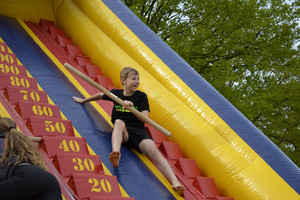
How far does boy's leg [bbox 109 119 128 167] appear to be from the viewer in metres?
2.50

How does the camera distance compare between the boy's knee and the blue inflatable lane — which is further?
the boy's knee

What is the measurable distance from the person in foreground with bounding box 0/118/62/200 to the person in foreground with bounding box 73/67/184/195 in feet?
3.29

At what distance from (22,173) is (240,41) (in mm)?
7001

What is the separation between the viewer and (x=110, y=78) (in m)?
3.83

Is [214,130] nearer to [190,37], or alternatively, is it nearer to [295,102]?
[190,37]

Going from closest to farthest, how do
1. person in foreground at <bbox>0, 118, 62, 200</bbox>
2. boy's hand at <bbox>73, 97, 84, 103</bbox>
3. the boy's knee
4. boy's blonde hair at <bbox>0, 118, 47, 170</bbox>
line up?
Answer: person in foreground at <bbox>0, 118, 62, 200</bbox> → boy's blonde hair at <bbox>0, 118, 47, 170</bbox> → the boy's knee → boy's hand at <bbox>73, 97, 84, 103</bbox>

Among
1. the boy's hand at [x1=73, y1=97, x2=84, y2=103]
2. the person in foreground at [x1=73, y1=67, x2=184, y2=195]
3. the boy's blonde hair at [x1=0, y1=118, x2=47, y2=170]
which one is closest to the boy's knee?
the person in foreground at [x1=73, y1=67, x2=184, y2=195]

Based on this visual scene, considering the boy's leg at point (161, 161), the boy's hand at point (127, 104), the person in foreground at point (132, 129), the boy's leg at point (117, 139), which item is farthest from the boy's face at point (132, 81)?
the boy's leg at point (161, 161)

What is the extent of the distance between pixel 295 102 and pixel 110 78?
19.2 feet

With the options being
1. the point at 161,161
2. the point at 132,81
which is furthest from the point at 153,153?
the point at 132,81

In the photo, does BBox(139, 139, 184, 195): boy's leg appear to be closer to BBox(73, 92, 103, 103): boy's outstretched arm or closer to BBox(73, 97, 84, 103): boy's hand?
BBox(73, 92, 103, 103): boy's outstretched arm

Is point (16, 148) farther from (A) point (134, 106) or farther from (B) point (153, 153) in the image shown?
Answer: (A) point (134, 106)

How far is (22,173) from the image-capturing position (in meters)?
1.40

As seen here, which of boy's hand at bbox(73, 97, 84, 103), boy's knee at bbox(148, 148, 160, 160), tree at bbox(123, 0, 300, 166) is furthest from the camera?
tree at bbox(123, 0, 300, 166)
